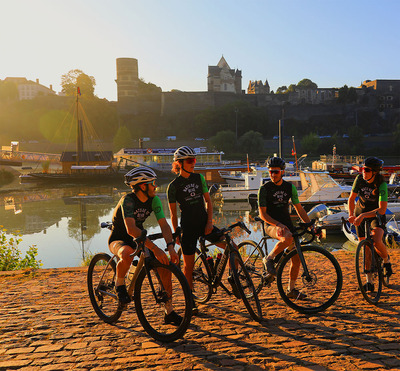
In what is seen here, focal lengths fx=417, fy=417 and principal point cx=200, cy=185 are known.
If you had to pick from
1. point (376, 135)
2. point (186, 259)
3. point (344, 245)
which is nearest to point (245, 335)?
point (186, 259)

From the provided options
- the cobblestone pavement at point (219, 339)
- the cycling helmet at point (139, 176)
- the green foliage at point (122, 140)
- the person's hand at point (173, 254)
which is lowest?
the cobblestone pavement at point (219, 339)

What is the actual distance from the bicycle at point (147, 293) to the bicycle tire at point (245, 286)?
1.94 feet

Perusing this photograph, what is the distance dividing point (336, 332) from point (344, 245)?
1499 centimetres

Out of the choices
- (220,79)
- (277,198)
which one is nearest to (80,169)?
(277,198)

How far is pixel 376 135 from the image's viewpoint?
86.3 metres

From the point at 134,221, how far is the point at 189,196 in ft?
2.76

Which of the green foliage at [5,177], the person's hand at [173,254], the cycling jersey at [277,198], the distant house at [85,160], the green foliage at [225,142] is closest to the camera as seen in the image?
the person's hand at [173,254]

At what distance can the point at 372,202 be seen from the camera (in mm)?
5133

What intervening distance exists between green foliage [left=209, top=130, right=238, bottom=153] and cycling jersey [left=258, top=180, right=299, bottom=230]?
67739 millimetres

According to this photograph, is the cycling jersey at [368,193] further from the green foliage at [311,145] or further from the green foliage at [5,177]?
the green foliage at [311,145]

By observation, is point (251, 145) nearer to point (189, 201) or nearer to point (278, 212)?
point (278, 212)

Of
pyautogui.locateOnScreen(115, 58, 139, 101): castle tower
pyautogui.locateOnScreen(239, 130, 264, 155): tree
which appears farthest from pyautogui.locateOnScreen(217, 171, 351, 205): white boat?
pyautogui.locateOnScreen(115, 58, 139, 101): castle tower

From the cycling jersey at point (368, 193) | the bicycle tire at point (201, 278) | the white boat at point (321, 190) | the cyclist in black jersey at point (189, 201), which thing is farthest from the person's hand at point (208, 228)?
the white boat at point (321, 190)

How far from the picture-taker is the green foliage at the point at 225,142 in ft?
239
